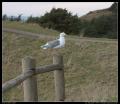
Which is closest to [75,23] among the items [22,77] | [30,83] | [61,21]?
[61,21]

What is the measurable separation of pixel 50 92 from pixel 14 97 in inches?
32.4

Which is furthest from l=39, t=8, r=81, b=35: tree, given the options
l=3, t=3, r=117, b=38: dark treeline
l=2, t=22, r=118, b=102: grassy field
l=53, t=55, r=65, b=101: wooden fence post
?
l=53, t=55, r=65, b=101: wooden fence post

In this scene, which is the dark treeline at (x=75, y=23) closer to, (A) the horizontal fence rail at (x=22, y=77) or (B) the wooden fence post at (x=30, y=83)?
(A) the horizontal fence rail at (x=22, y=77)

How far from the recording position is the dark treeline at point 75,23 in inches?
488

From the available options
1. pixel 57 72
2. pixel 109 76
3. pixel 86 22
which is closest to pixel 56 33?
pixel 86 22

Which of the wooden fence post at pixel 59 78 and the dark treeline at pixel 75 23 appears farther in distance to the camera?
the dark treeline at pixel 75 23

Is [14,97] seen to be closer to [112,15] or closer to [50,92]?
[50,92]

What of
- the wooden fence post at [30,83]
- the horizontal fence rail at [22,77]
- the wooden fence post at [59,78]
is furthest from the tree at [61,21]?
the wooden fence post at [30,83]

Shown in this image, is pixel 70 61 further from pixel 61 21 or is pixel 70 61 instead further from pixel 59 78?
pixel 59 78

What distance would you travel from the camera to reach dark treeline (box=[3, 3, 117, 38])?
40.7 ft

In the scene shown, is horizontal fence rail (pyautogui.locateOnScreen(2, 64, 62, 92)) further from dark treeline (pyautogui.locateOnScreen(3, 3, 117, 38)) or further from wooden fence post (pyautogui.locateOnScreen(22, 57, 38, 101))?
dark treeline (pyautogui.locateOnScreen(3, 3, 117, 38))

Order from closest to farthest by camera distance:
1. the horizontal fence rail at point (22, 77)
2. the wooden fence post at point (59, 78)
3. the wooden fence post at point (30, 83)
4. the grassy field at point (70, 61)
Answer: the horizontal fence rail at point (22, 77) → the wooden fence post at point (30, 83) → the wooden fence post at point (59, 78) → the grassy field at point (70, 61)

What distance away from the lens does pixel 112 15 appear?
1152 cm

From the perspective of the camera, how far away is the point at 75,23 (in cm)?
1480
